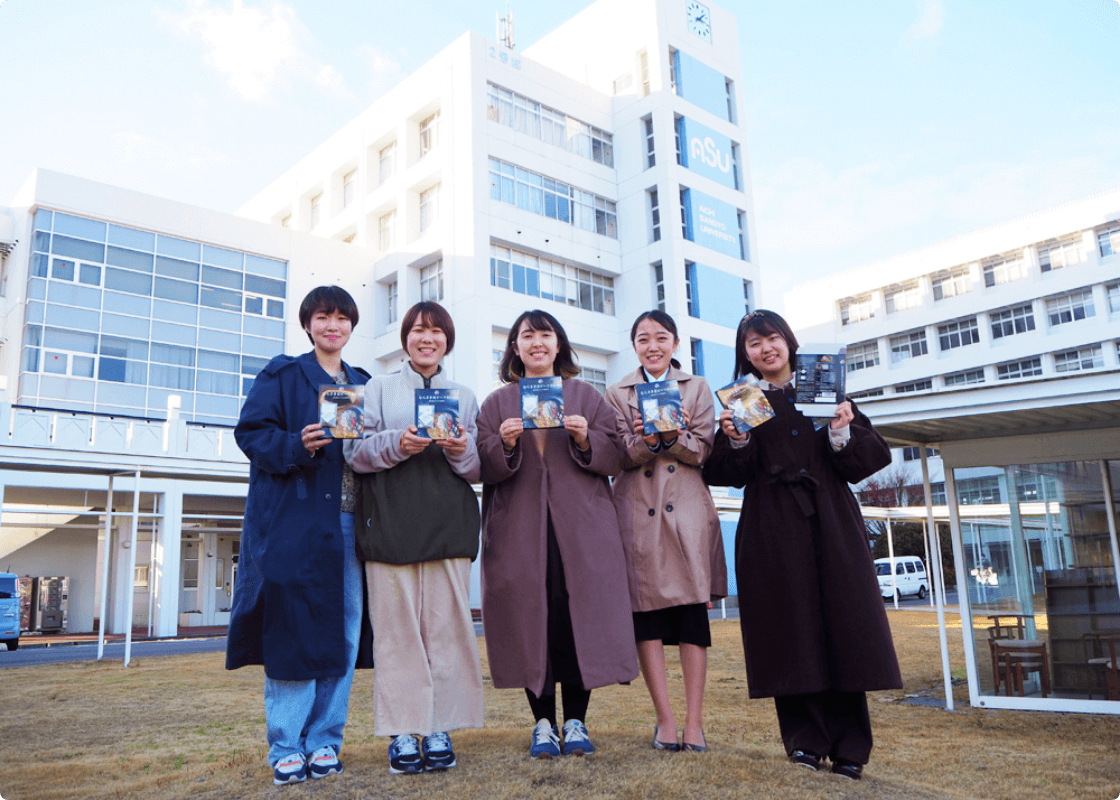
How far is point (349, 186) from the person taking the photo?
35.2 meters

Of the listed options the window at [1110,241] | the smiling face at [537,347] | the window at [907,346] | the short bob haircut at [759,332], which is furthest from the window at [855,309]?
the smiling face at [537,347]

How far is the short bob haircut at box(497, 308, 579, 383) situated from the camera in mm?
4086

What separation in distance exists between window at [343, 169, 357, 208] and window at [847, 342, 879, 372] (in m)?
29.8

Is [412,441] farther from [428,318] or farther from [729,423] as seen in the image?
[729,423]

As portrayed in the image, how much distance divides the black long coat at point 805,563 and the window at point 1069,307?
1721 inches

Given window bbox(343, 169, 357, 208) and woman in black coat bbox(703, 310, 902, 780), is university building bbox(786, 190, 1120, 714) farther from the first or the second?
window bbox(343, 169, 357, 208)

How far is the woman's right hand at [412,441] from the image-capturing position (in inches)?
138

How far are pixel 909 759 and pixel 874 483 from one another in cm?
4042

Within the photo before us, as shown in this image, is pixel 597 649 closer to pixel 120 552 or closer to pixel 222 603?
pixel 120 552

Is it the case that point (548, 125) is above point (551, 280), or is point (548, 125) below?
above

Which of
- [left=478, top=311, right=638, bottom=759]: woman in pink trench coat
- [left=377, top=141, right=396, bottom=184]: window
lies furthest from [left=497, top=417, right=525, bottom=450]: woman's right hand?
[left=377, top=141, right=396, bottom=184]: window

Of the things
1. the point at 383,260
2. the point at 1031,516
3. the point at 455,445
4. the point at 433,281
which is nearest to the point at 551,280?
the point at 433,281

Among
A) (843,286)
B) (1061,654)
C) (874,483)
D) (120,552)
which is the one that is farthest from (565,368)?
(843,286)

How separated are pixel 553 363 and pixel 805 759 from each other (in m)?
2.13
